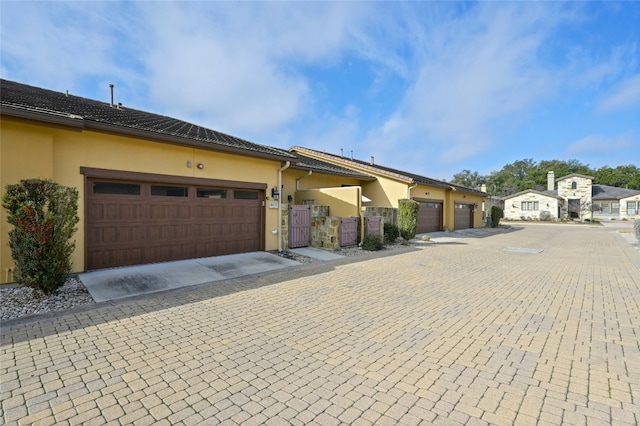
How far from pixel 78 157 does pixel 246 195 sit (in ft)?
15.7

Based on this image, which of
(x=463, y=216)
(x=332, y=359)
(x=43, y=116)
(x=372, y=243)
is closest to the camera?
(x=332, y=359)

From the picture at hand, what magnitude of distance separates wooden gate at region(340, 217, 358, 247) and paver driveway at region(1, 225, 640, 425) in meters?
5.93

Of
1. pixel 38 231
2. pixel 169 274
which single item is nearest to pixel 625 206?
pixel 169 274

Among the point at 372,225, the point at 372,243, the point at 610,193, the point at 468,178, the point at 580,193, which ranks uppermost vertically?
the point at 468,178

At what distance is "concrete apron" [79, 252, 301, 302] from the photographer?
21.1 feet

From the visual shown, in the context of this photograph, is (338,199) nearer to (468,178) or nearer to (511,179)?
(468,178)

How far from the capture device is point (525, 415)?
2.67m

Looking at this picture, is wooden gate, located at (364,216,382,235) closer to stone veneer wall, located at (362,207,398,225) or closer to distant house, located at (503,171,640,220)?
stone veneer wall, located at (362,207,398,225)

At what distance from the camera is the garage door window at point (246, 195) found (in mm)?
10531

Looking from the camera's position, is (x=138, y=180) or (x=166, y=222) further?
(x=166, y=222)

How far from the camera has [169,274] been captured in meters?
7.66

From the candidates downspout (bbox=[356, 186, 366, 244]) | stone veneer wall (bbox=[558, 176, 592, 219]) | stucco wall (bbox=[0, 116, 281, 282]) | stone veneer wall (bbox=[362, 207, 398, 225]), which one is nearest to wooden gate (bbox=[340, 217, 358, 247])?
downspout (bbox=[356, 186, 366, 244])

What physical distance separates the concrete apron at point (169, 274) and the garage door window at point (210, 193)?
6.57ft

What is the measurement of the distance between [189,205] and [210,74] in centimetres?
764
